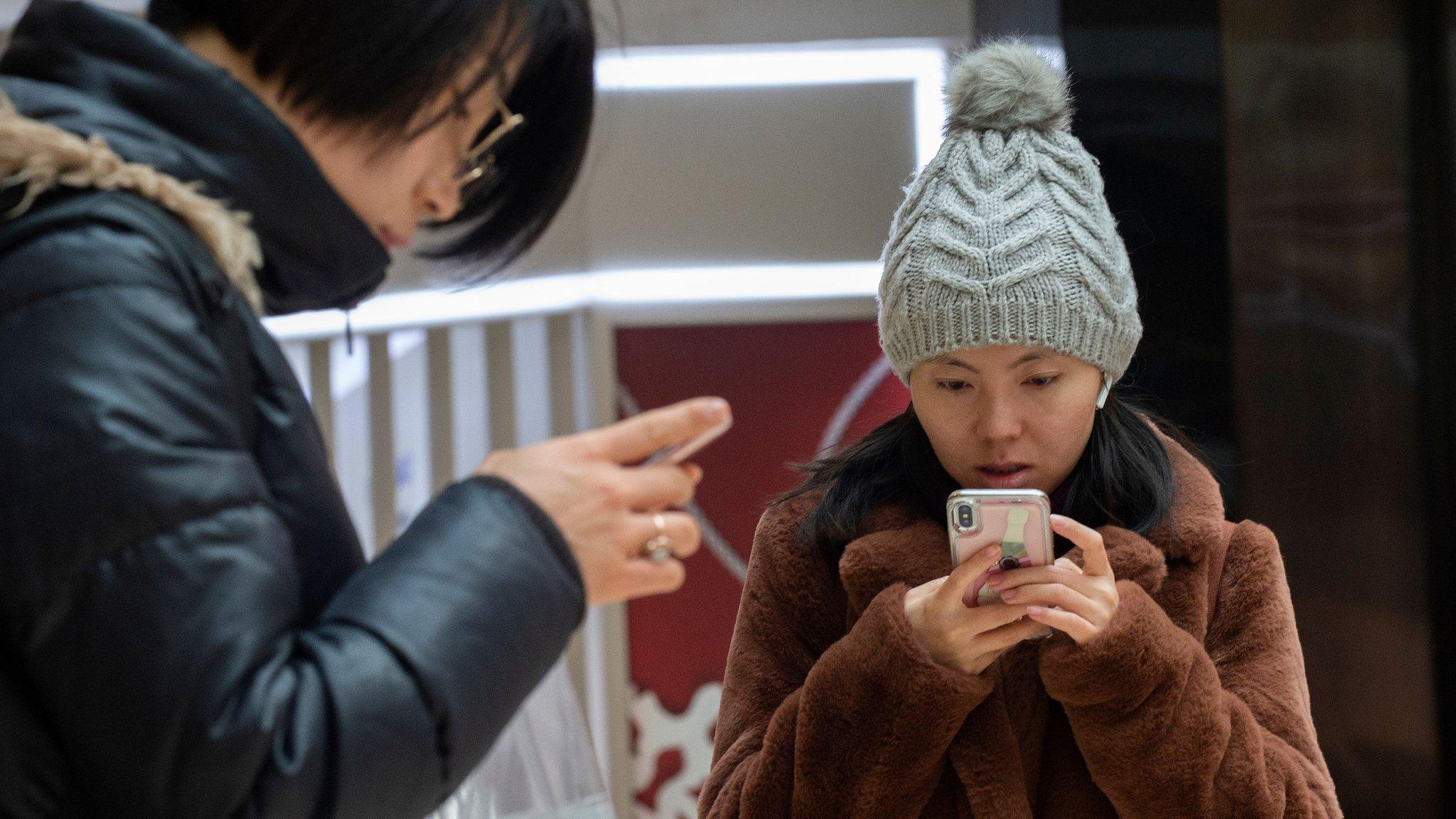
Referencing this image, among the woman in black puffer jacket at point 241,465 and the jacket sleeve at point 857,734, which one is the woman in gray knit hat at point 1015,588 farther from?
the woman in black puffer jacket at point 241,465

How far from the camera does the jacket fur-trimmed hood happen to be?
63 cm

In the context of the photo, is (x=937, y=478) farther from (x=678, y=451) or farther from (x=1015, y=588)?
(x=678, y=451)

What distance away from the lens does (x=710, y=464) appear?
2.57 m

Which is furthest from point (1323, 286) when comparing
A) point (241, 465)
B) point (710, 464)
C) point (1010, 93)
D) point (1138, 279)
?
point (241, 465)

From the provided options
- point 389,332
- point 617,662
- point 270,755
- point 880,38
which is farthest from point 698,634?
point 270,755

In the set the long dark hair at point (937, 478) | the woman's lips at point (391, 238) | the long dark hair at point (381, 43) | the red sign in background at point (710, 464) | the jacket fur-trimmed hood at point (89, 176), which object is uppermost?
the long dark hair at point (381, 43)

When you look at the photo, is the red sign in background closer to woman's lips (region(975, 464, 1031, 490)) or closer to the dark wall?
the dark wall

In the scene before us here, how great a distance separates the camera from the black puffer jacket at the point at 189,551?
574 millimetres

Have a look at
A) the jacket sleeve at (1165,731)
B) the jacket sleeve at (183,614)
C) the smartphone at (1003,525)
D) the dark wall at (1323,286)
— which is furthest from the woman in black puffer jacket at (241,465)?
the dark wall at (1323,286)

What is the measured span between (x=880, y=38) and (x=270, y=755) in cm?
223

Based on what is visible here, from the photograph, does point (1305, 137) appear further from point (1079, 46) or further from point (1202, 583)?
point (1202, 583)

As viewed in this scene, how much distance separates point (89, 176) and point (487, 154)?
31 cm

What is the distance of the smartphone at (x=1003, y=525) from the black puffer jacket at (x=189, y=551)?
1.41 feet

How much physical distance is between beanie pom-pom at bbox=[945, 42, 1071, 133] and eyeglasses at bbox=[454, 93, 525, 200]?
0.50 meters
